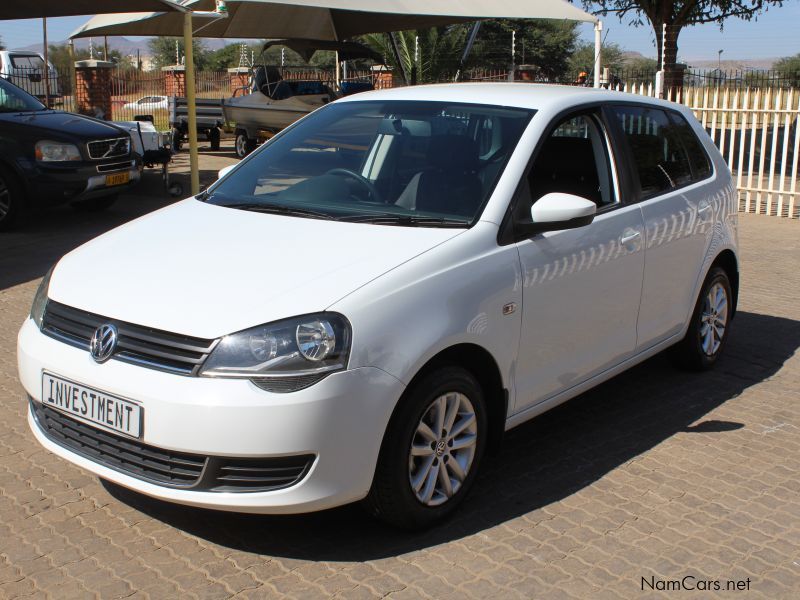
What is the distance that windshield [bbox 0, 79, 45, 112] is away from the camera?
1110cm

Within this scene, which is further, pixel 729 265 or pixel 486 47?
pixel 486 47

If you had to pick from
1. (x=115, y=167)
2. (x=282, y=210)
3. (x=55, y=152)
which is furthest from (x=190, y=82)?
(x=282, y=210)

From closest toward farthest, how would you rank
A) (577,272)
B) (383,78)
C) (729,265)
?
(577,272), (729,265), (383,78)

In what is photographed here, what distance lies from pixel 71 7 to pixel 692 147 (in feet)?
30.5

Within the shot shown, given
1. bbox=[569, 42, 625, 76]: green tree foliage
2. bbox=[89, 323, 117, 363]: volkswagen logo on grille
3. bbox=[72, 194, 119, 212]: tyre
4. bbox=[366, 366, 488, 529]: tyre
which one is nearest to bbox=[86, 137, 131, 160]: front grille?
bbox=[72, 194, 119, 212]: tyre

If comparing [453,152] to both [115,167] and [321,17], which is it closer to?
[115,167]

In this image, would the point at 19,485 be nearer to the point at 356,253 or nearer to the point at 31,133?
the point at 356,253

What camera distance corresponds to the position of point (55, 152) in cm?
1056

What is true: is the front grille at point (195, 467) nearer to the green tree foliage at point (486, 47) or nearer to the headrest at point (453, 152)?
the headrest at point (453, 152)

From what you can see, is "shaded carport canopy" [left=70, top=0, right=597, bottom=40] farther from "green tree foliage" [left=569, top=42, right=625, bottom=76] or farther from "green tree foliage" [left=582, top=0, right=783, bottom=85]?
"green tree foliage" [left=569, top=42, right=625, bottom=76]

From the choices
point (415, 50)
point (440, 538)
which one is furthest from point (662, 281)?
point (415, 50)

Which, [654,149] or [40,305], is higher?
[654,149]

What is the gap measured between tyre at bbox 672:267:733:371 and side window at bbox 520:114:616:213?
50.3 inches

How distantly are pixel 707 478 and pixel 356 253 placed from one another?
81.2 inches
